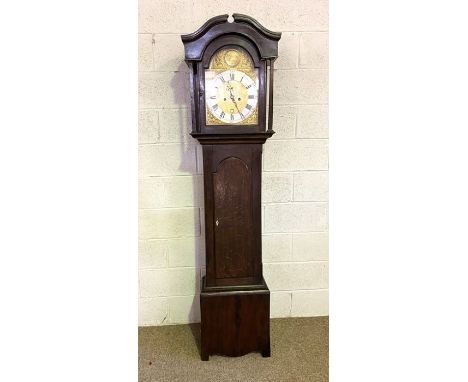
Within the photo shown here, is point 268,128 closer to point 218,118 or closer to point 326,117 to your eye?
point 218,118

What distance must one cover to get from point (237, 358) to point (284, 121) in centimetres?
130

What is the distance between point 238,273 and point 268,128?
29.2 inches

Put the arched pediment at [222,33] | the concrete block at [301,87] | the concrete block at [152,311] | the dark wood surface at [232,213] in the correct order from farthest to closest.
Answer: the concrete block at [152,311]
the concrete block at [301,87]
the dark wood surface at [232,213]
the arched pediment at [222,33]

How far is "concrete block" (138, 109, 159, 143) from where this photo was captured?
2256 millimetres

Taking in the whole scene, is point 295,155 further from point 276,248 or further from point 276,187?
point 276,248

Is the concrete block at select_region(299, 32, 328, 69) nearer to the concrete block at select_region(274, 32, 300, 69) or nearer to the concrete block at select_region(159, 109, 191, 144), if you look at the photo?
the concrete block at select_region(274, 32, 300, 69)

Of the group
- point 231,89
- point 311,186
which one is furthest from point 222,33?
point 311,186

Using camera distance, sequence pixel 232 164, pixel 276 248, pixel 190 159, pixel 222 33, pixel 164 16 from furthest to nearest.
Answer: pixel 276 248 → pixel 190 159 → pixel 164 16 → pixel 232 164 → pixel 222 33

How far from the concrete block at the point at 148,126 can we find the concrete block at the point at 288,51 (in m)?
0.74

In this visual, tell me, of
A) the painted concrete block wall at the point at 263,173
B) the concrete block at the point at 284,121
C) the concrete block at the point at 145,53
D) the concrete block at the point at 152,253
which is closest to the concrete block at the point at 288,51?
the painted concrete block wall at the point at 263,173

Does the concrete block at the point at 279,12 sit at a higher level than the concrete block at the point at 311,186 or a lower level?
higher

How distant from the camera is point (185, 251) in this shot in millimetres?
2373

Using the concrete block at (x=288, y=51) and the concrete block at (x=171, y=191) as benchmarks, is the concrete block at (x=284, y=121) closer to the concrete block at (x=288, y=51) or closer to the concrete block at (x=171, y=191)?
the concrete block at (x=288, y=51)

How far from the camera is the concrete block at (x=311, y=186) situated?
2.37 metres
